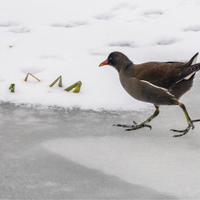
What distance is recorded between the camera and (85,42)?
4.39 meters

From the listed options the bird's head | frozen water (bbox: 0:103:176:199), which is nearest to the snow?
frozen water (bbox: 0:103:176:199)

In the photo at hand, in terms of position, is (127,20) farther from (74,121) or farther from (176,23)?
(74,121)

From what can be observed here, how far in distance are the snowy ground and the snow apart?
0.4 inches

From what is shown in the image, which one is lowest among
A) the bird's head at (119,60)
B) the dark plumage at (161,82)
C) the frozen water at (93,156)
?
the frozen water at (93,156)

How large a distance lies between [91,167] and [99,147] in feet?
0.86

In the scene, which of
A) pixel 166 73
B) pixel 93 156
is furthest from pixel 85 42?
pixel 93 156

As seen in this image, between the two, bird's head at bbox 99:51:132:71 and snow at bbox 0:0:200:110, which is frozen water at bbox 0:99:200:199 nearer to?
snow at bbox 0:0:200:110

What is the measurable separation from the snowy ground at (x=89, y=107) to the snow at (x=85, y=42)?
10 millimetres

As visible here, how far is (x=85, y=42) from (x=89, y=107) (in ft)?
4.74

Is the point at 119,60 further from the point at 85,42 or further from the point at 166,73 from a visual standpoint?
the point at 85,42

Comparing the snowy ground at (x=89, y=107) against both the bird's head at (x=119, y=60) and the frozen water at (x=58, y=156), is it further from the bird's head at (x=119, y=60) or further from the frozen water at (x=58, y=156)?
the bird's head at (x=119, y=60)

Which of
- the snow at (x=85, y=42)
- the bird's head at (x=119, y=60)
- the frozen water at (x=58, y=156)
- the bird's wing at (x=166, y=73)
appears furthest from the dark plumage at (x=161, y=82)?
the snow at (x=85, y=42)

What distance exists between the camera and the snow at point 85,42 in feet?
10.9

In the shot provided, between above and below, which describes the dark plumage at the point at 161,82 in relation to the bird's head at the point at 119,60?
below
